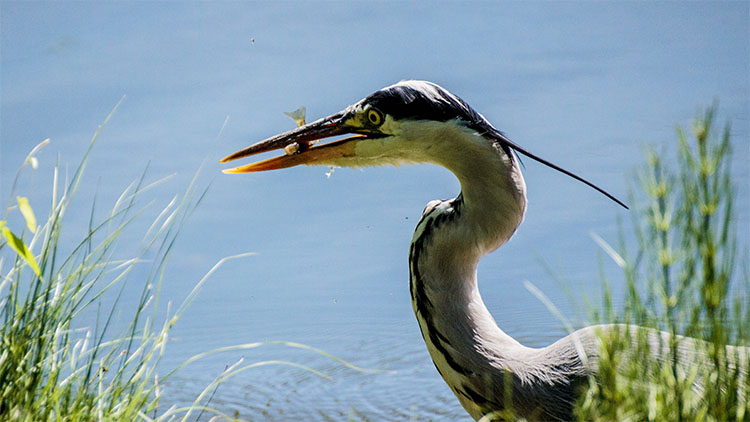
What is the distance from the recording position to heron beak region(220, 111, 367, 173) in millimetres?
2410

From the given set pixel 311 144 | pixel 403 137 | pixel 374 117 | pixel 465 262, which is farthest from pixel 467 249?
pixel 311 144

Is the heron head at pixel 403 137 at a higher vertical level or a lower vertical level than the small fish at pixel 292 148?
higher

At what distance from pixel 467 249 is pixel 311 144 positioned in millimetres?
636

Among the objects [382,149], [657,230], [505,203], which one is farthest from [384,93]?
[657,230]

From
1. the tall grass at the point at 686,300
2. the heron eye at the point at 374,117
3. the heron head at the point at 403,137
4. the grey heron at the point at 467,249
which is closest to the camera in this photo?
the tall grass at the point at 686,300

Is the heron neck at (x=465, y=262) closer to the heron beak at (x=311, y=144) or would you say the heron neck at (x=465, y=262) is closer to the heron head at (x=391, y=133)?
the heron head at (x=391, y=133)

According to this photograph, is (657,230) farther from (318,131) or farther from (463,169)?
(318,131)

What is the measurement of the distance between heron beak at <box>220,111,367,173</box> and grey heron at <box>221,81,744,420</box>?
0.41 ft

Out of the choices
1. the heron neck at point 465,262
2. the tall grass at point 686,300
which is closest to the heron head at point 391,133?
the heron neck at point 465,262

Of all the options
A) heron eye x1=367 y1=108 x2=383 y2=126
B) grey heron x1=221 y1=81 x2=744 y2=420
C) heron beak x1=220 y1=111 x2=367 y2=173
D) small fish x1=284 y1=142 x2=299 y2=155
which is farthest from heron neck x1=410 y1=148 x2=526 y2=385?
small fish x1=284 y1=142 x2=299 y2=155

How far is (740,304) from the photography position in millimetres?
1188

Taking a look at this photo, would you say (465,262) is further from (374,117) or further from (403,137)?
(374,117)

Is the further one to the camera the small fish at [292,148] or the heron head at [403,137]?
the small fish at [292,148]

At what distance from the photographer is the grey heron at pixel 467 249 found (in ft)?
6.64
